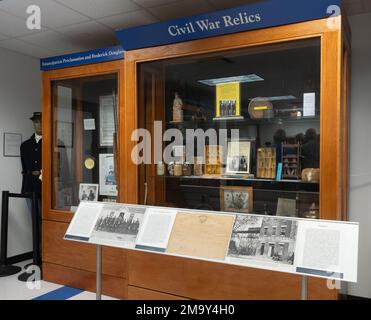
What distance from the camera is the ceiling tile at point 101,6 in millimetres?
2693

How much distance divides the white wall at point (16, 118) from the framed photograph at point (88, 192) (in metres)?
1.24

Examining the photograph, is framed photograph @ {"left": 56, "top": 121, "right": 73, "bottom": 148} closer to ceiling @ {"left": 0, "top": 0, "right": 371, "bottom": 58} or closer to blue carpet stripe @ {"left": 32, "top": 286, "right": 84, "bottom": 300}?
ceiling @ {"left": 0, "top": 0, "right": 371, "bottom": 58}

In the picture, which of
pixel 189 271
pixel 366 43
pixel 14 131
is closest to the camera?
pixel 189 271

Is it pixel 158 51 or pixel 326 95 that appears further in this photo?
pixel 158 51

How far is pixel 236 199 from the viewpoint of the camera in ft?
8.53

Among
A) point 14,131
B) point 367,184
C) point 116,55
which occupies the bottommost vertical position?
point 367,184

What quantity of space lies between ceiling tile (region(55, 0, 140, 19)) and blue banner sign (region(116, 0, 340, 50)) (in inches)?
12.1

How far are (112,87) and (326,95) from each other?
75.5 inches

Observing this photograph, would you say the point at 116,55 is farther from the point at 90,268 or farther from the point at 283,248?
the point at 283,248

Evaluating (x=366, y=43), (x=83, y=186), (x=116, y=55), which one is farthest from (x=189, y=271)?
(x=366, y=43)

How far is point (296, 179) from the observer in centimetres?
236

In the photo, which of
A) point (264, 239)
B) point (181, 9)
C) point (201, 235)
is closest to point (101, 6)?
point (181, 9)

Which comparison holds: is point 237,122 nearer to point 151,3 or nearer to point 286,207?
point 286,207

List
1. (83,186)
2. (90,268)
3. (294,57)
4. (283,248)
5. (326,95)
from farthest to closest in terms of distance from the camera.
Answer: (83,186) < (90,268) < (294,57) < (326,95) < (283,248)
